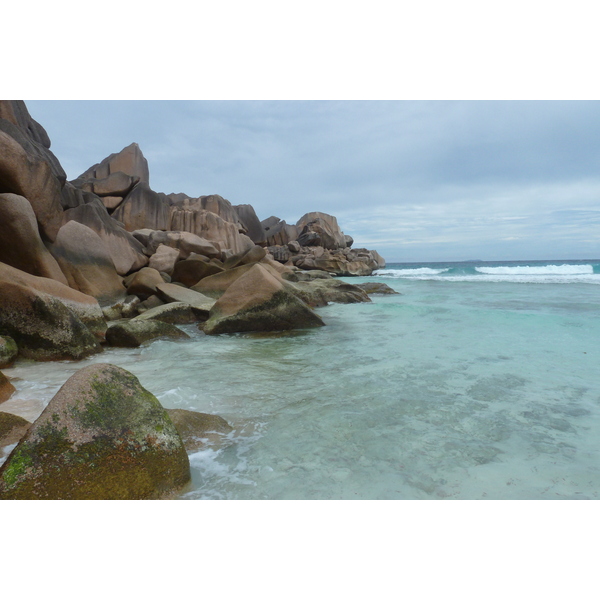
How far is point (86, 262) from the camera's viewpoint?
7820 millimetres

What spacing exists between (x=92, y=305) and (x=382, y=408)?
180 inches

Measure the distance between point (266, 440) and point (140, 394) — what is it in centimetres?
90

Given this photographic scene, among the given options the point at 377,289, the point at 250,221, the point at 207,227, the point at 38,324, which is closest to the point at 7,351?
the point at 38,324

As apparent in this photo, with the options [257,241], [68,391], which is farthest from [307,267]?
[68,391]

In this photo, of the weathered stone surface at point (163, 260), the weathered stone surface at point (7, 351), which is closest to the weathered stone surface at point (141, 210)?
the weathered stone surface at point (163, 260)

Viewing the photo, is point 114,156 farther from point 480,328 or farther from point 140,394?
point 140,394

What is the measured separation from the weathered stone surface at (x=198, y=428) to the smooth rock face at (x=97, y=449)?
41 cm

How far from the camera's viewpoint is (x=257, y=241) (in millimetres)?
32844

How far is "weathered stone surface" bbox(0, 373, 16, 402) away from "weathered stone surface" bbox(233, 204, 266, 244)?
93.3 feet

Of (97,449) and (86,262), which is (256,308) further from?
(97,449)

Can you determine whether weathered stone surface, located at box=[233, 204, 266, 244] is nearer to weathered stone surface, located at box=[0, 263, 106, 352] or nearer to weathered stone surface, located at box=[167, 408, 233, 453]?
weathered stone surface, located at box=[0, 263, 106, 352]

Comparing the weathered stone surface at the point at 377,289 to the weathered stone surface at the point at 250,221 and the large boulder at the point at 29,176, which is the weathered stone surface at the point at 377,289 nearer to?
the large boulder at the point at 29,176

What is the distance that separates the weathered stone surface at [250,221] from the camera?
31.6 meters

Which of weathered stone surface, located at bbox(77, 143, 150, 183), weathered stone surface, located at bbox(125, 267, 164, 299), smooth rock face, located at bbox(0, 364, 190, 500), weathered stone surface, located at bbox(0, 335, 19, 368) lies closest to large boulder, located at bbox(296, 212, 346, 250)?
weathered stone surface, located at bbox(77, 143, 150, 183)
